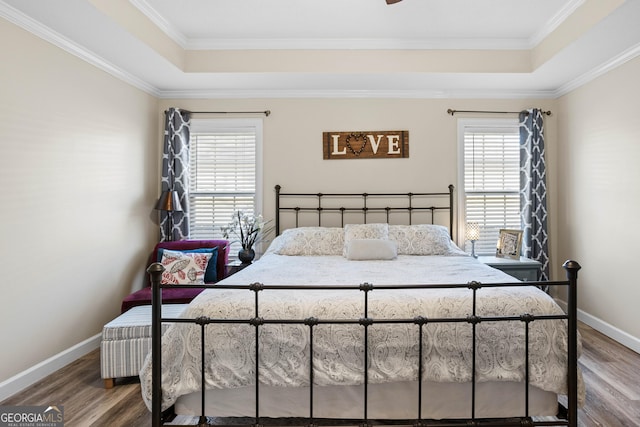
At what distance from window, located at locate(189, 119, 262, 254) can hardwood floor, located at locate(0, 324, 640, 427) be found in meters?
1.88

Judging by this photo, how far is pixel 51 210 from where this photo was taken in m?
2.86

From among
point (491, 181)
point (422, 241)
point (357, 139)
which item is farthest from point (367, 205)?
point (491, 181)

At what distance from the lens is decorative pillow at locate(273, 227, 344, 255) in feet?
12.1

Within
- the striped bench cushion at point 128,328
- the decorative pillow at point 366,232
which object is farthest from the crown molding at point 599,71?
the striped bench cushion at point 128,328

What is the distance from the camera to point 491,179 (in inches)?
174

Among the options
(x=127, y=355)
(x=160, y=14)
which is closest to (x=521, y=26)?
(x=160, y=14)

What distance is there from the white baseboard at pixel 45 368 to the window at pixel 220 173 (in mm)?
1580

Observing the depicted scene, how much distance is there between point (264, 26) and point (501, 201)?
10.9ft

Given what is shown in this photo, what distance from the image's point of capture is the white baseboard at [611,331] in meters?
3.21

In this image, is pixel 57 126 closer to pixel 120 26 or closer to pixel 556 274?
pixel 120 26

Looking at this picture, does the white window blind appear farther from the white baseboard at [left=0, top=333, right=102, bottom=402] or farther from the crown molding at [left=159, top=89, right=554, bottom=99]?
the white baseboard at [left=0, top=333, right=102, bottom=402]

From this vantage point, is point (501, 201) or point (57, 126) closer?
point (57, 126)

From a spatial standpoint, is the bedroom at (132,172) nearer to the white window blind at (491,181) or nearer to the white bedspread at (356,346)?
the white window blind at (491,181)

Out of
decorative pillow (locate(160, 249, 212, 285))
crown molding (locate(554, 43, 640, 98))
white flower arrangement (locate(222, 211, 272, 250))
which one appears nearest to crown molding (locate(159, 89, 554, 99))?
crown molding (locate(554, 43, 640, 98))
